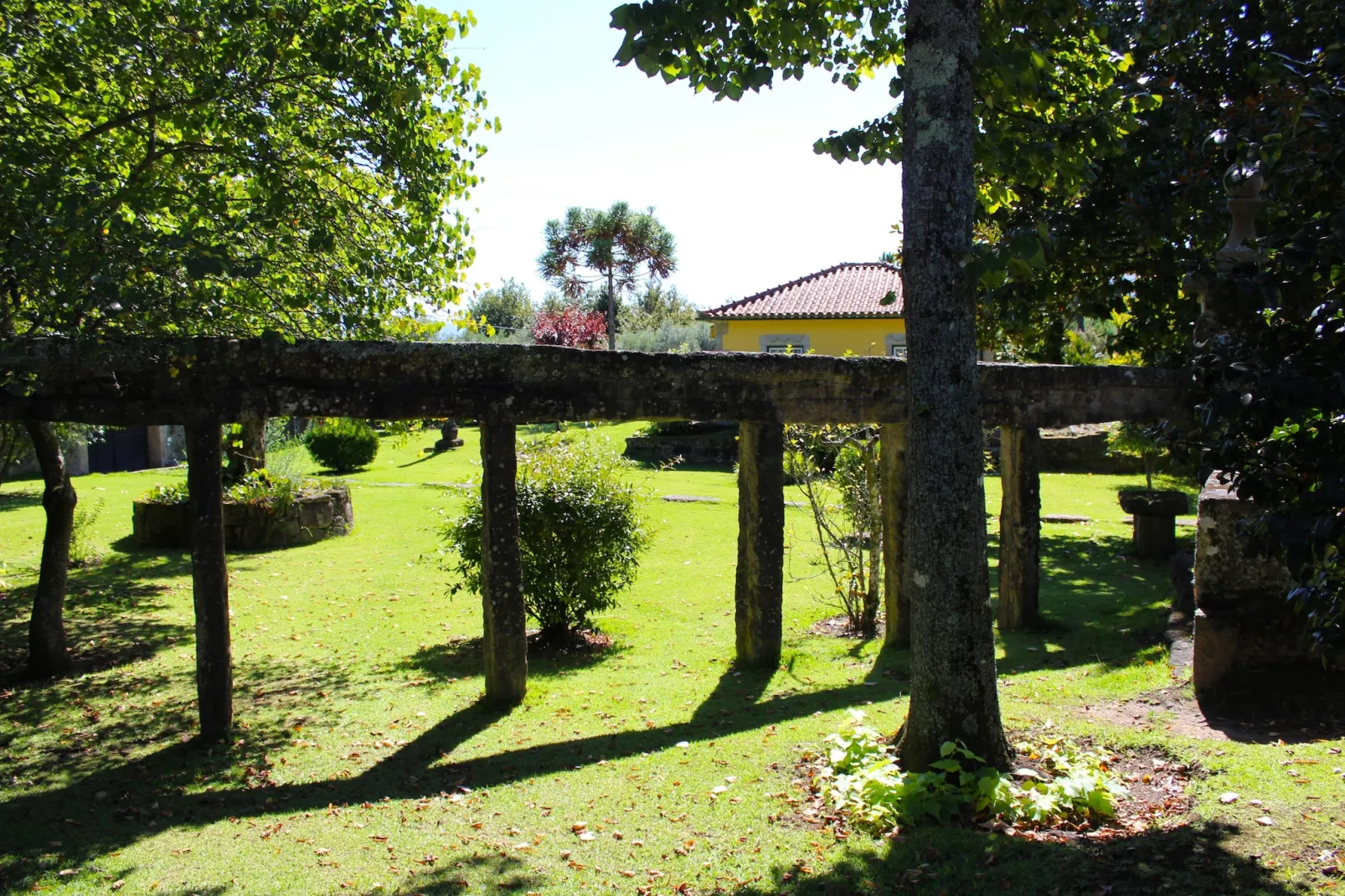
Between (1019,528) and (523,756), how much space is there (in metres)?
5.41

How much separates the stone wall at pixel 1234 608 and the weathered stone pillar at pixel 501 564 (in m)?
4.59

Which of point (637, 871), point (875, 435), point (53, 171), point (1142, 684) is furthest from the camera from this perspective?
point (875, 435)

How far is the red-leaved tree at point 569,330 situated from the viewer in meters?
40.9

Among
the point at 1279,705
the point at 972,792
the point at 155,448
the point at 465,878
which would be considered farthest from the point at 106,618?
the point at 155,448

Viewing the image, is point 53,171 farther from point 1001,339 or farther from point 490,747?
point 1001,339

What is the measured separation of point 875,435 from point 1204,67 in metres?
5.51

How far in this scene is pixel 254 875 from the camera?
4652mm

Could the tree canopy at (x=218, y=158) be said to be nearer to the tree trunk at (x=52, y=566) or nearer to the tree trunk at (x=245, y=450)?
the tree trunk at (x=52, y=566)

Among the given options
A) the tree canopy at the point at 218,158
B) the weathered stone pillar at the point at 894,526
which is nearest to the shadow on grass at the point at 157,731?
the tree canopy at the point at 218,158

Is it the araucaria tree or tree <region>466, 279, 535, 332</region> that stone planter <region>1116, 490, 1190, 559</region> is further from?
tree <region>466, 279, 535, 332</region>

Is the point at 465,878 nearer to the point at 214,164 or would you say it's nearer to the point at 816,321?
the point at 214,164

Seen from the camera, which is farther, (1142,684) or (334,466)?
(334,466)

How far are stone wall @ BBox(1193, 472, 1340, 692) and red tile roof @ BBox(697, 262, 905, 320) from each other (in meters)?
24.0

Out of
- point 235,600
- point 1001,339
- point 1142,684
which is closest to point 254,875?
point 1142,684
